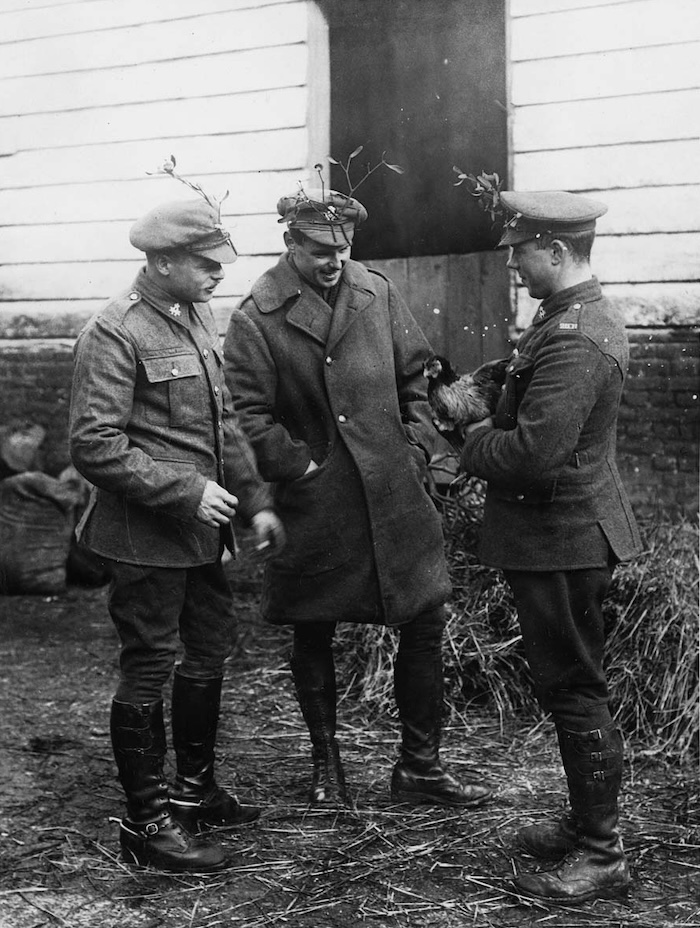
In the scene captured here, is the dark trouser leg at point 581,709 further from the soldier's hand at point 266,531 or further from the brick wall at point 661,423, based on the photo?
the brick wall at point 661,423

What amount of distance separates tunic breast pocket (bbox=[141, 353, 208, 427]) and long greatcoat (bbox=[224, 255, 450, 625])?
0.87ft

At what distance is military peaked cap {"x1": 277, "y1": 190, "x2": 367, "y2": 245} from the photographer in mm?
3485

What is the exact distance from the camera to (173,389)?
3.30 meters

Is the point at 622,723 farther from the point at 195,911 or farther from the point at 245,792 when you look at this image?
the point at 195,911

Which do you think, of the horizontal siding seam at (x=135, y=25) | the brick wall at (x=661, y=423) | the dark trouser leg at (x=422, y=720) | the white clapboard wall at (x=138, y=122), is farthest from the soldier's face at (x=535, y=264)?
the horizontal siding seam at (x=135, y=25)

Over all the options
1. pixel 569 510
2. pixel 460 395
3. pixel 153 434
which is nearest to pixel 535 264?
pixel 460 395

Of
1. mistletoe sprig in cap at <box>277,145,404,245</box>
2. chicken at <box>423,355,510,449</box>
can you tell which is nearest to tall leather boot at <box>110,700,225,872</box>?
chicken at <box>423,355,510,449</box>

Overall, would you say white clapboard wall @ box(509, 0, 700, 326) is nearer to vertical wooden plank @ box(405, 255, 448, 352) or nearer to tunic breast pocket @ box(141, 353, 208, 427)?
vertical wooden plank @ box(405, 255, 448, 352)

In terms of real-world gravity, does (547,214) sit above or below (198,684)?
above

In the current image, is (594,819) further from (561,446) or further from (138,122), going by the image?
(138,122)

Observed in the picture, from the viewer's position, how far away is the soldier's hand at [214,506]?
3211 millimetres

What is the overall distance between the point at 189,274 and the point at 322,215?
1.70ft

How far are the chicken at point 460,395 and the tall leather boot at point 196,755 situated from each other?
120 centimetres

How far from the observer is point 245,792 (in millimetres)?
3906
